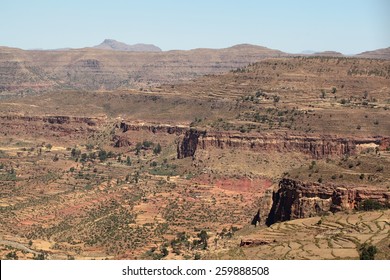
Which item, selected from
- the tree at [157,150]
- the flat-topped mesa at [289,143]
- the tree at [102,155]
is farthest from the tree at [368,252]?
the tree at [102,155]

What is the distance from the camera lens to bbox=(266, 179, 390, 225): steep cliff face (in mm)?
56000

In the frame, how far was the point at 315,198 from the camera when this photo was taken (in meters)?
58.2

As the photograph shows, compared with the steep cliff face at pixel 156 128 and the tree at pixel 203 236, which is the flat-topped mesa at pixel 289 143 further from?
the tree at pixel 203 236

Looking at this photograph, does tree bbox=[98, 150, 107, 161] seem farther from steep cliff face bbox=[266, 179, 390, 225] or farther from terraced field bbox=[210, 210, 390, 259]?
terraced field bbox=[210, 210, 390, 259]

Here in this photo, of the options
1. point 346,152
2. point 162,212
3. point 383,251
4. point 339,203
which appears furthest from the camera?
point 346,152

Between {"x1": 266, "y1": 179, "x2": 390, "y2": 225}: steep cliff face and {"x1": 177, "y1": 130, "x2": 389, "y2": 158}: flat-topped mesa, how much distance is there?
36.7 metres

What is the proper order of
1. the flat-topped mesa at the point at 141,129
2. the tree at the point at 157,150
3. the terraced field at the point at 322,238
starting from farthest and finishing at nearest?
the flat-topped mesa at the point at 141,129
the tree at the point at 157,150
the terraced field at the point at 322,238

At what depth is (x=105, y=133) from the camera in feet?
471

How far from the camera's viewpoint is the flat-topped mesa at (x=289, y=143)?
3789 inches

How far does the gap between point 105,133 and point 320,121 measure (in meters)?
54.7

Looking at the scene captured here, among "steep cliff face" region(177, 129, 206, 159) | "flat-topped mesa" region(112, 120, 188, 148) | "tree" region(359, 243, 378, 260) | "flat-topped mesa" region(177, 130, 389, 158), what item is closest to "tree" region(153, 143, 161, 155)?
"flat-topped mesa" region(112, 120, 188, 148)

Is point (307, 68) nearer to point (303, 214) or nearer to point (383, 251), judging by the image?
point (303, 214)

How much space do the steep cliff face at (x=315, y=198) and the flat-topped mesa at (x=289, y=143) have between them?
36.7 metres

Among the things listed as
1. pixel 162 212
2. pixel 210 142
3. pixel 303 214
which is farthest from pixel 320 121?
pixel 303 214
